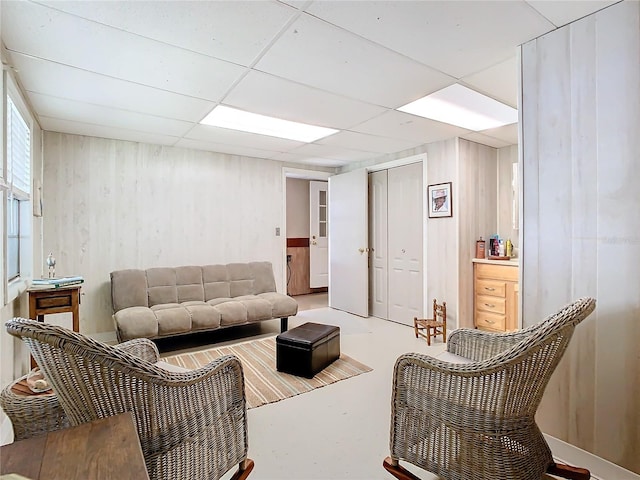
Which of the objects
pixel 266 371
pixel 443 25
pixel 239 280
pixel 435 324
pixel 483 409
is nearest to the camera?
pixel 483 409

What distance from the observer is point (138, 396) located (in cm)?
117

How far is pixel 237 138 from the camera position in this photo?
12.6ft

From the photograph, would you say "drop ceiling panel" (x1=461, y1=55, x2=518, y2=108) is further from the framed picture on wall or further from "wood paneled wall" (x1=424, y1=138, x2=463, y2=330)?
the framed picture on wall

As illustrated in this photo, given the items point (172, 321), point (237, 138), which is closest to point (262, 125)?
point (237, 138)

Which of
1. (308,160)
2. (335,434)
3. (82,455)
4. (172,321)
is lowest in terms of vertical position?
(335,434)

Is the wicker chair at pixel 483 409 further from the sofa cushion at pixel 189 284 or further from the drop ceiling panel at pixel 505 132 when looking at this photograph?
the sofa cushion at pixel 189 284

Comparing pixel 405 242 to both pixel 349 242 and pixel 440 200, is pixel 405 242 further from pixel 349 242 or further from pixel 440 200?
pixel 349 242

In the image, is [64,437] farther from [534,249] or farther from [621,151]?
[621,151]

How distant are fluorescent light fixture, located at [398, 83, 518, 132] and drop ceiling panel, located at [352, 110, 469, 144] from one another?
3.4 inches

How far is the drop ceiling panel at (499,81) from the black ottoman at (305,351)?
7.38ft

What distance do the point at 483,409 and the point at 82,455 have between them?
133 cm

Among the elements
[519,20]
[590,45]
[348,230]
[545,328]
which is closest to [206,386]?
[545,328]

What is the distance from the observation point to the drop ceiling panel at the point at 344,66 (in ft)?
6.08

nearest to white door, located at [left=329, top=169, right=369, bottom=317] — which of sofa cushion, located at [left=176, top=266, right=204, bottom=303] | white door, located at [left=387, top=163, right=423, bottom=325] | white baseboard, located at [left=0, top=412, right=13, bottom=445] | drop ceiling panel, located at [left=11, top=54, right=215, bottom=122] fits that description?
white door, located at [left=387, top=163, right=423, bottom=325]
